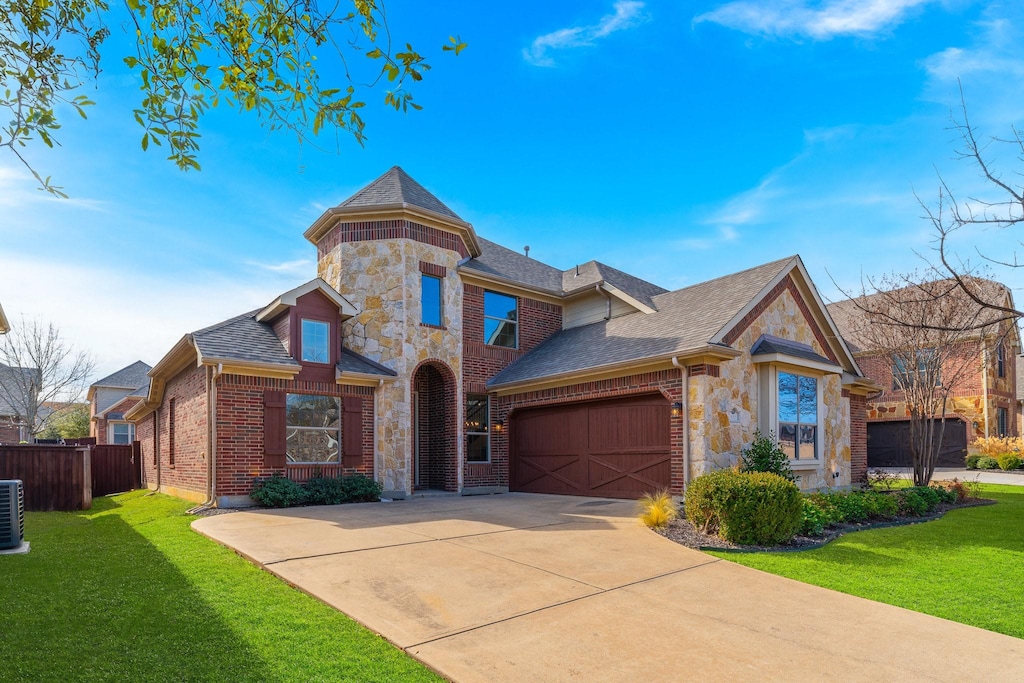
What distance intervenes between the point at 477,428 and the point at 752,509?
9298 mm

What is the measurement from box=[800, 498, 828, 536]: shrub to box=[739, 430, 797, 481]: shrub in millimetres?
2023

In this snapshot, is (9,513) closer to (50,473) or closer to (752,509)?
(50,473)

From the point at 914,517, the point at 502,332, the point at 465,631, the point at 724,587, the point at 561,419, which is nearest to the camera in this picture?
the point at 465,631

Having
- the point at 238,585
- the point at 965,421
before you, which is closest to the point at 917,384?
the point at 965,421

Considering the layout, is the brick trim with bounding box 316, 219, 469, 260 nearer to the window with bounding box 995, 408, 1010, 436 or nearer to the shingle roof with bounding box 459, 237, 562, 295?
the shingle roof with bounding box 459, 237, 562, 295

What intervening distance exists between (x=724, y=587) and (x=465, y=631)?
122 inches

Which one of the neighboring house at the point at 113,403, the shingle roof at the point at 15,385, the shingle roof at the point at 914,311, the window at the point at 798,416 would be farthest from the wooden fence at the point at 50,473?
the neighboring house at the point at 113,403

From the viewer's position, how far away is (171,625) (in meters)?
5.00

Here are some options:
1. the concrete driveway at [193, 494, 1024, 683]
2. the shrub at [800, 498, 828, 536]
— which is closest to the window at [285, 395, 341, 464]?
the concrete driveway at [193, 494, 1024, 683]

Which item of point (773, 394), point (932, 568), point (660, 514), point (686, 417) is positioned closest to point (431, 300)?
point (686, 417)

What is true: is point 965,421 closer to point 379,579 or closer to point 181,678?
point 379,579

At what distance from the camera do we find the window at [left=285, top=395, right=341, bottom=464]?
539 inches

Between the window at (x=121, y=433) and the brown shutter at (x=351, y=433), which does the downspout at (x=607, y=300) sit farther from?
the window at (x=121, y=433)

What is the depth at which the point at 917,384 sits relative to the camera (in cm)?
1566
